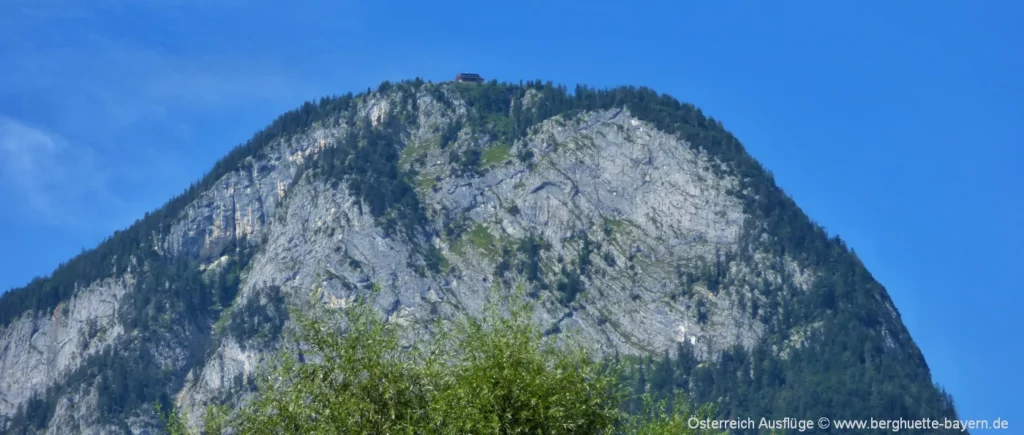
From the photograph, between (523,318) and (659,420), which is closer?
(523,318)

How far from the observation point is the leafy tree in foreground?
1770 inches

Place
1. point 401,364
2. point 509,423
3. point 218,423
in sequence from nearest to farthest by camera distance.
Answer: point 509,423, point 401,364, point 218,423

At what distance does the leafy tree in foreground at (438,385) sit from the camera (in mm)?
44969

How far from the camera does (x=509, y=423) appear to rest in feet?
146

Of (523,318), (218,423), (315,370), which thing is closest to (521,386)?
(523,318)

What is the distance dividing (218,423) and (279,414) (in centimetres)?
382

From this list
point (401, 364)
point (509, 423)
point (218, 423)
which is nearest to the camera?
point (509, 423)

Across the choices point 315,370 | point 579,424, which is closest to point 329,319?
point 315,370

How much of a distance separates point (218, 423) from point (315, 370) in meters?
5.15

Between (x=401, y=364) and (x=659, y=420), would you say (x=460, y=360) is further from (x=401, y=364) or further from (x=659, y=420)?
(x=659, y=420)

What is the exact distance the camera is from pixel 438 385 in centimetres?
4731

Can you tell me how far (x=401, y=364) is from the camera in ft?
156

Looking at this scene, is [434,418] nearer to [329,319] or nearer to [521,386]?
[521,386]

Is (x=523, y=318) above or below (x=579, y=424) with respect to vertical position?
above
